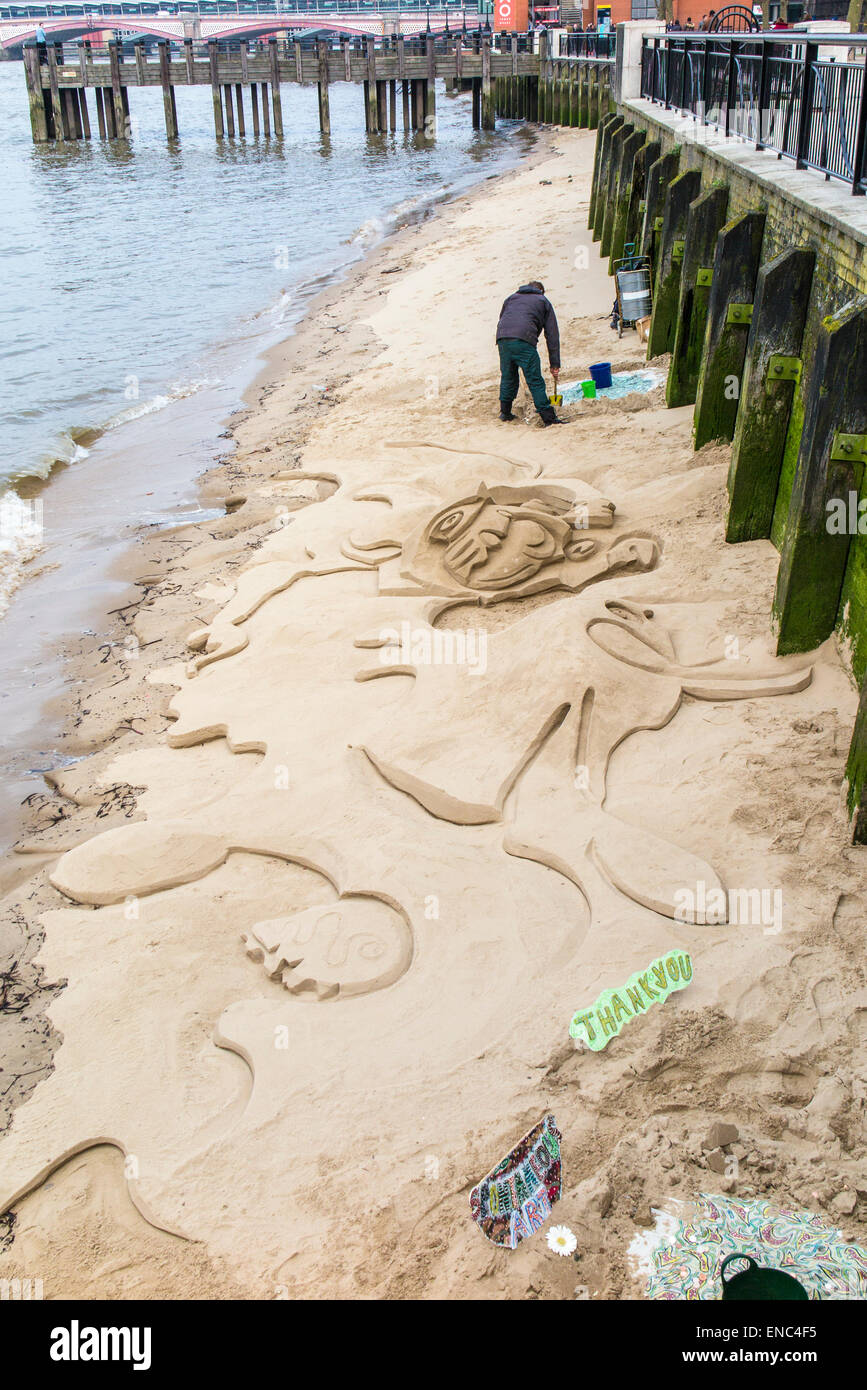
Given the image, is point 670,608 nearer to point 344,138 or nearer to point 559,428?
point 559,428

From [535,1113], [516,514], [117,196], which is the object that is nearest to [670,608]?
[516,514]

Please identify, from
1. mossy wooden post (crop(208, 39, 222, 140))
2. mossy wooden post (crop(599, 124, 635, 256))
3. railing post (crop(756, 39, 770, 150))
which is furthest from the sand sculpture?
mossy wooden post (crop(208, 39, 222, 140))

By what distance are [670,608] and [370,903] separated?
2.96 meters

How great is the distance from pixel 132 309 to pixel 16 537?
1165cm

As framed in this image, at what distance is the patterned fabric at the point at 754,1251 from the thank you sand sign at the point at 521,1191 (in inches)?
14.3

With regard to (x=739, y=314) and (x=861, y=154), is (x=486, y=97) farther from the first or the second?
(x=861, y=154)

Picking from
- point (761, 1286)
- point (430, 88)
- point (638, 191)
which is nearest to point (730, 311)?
point (761, 1286)

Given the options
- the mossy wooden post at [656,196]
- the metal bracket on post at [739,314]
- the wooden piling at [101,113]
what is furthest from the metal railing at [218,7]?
the metal bracket on post at [739,314]

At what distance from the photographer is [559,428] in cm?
1027

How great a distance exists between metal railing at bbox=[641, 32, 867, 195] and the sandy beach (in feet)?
7.46

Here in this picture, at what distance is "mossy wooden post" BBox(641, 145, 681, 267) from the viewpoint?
1241 cm

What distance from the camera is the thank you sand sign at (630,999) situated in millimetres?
3836

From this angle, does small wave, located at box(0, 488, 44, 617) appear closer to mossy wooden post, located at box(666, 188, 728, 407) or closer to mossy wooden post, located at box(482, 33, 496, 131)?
mossy wooden post, located at box(666, 188, 728, 407)

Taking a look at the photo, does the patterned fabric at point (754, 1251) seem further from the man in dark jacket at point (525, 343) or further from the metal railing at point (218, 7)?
the metal railing at point (218, 7)
